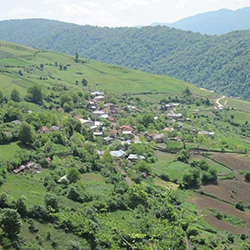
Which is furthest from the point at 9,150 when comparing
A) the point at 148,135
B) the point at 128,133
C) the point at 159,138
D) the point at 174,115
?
the point at 174,115

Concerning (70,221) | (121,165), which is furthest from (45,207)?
(121,165)

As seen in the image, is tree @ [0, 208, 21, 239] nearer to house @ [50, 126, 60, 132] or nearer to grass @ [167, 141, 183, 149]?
house @ [50, 126, 60, 132]

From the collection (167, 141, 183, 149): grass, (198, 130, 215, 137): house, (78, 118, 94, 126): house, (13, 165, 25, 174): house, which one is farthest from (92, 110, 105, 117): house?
(13, 165, 25, 174): house

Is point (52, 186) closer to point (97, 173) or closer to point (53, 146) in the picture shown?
point (97, 173)

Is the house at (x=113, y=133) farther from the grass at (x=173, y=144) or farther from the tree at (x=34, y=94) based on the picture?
the tree at (x=34, y=94)

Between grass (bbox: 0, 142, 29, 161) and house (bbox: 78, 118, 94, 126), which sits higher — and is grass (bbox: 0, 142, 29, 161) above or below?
above

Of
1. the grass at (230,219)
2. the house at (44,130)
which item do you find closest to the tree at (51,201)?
the grass at (230,219)

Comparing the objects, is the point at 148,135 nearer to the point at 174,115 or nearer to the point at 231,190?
the point at 174,115
